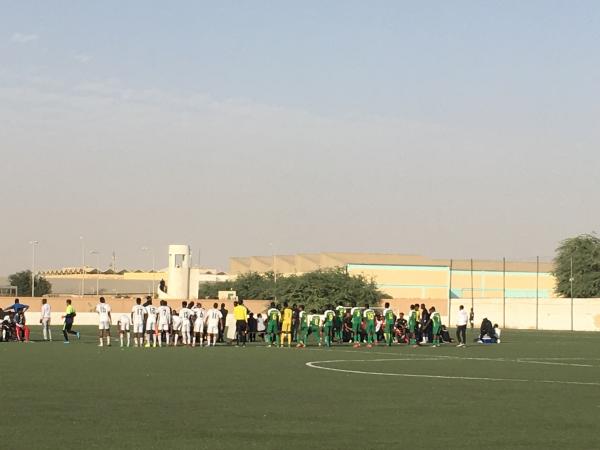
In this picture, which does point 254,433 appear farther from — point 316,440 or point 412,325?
point 412,325

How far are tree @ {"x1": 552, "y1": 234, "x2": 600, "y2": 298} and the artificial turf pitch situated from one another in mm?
79520

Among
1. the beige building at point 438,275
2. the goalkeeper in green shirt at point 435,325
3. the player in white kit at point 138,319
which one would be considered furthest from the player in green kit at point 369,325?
the beige building at point 438,275

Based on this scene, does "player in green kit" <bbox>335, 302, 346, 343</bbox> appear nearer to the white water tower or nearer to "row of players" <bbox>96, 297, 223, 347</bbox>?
"row of players" <bbox>96, 297, 223, 347</bbox>

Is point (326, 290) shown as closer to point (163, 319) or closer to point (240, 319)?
point (240, 319)

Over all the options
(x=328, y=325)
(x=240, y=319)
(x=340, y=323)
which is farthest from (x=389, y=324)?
(x=240, y=319)

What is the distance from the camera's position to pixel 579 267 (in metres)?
112

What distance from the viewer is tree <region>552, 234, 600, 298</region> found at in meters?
110

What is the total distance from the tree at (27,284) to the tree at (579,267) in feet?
249

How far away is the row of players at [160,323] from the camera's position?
44031 millimetres

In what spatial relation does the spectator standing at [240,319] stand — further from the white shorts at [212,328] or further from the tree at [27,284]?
the tree at [27,284]

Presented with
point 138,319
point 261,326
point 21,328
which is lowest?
point 21,328

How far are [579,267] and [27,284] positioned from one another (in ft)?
303

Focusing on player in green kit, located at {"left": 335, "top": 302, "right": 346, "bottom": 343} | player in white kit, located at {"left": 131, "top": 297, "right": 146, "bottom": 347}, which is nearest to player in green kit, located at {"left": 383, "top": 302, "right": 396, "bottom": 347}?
player in green kit, located at {"left": 335, "top": 302, "right": 346, "bottom": 343}

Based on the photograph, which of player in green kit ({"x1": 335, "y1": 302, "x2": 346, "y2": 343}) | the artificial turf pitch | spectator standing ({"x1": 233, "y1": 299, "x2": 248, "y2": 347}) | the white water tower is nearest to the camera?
the artificial turf pitch
